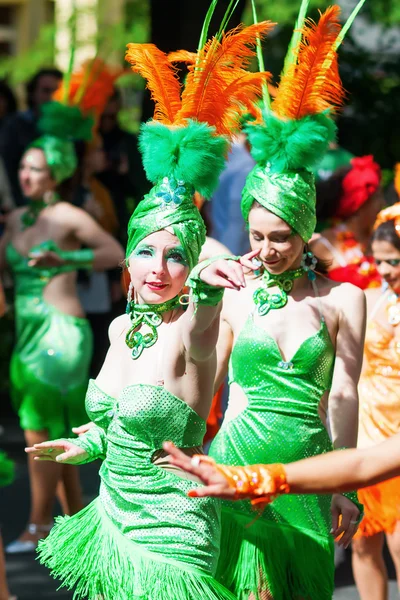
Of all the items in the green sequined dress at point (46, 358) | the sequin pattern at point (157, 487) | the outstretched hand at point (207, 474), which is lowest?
the green sequined dress at point (46, 358)

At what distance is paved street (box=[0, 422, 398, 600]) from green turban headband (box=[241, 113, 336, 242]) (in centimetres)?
239

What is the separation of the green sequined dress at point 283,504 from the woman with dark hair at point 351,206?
2.28 meters

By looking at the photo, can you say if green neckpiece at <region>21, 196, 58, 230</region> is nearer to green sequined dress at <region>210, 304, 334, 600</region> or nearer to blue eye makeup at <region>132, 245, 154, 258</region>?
green sequined dress at <region>210, 304, 334, 600</region>

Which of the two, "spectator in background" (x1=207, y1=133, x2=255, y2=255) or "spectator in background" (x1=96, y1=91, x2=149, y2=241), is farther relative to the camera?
"spectator in background" (x1=96, y1=91, x2=149, y2=241)

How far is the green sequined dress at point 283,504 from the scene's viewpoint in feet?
13.3

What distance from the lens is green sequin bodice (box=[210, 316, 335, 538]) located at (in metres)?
4.07

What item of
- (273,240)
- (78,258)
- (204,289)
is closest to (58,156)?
(78,258)

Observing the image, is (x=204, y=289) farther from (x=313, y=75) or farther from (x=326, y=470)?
(x=313, y=75)

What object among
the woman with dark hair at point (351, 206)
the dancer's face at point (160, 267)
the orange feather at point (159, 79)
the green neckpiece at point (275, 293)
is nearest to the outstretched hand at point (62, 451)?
the dancer's face at point (160, 267)

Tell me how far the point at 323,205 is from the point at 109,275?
2.62 m

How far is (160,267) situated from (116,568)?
0.89 meters

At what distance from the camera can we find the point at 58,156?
21.5 ft

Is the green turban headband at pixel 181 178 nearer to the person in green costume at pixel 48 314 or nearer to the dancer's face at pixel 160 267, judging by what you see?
the dancer's face at pixel 160 267

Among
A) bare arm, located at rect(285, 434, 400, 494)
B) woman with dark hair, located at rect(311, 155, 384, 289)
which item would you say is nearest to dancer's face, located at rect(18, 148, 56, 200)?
woman with dark hair, located at rect(311, 155, 384, 289)
